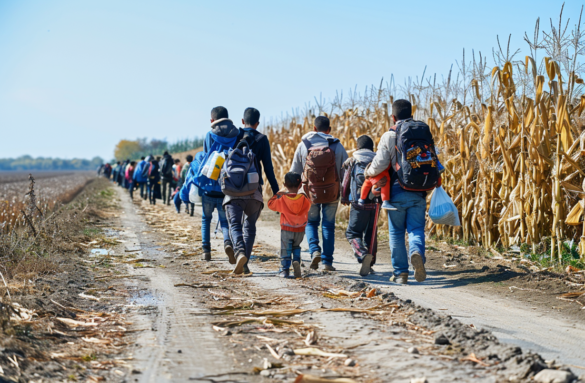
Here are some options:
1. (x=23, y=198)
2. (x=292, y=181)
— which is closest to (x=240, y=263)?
(x=292, y=181)

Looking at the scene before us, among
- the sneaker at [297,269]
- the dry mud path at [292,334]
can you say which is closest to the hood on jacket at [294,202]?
the sneaker at [297,269]

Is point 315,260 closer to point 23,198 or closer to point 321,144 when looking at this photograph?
point 321,144

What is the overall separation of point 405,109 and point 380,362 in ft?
12.2

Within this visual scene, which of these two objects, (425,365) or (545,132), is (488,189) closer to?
(545,132)

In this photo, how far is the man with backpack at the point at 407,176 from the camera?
648 centimetres

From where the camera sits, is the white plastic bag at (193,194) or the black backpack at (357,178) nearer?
the black backpack at (357,178)

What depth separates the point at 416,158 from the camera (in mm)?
6473

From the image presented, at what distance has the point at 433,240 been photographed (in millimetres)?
10328

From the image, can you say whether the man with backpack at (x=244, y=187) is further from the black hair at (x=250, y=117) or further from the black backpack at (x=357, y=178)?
the black backpack at (x=357, y=178)

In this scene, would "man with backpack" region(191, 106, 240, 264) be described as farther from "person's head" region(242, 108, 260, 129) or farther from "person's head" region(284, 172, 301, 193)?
"person's head" region(284, 172, 301, 193)

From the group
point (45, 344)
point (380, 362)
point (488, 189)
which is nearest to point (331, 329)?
point (380, 362)

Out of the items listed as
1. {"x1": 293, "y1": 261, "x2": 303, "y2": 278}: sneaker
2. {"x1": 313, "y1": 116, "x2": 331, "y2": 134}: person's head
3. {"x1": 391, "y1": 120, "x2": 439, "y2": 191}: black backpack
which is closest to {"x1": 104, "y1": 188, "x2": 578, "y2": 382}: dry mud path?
{"x1": 293, "y1": 261, "x2": 303, "y2": 278}: sneaker

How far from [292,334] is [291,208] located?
2599 mm

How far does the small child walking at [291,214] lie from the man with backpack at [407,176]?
0.89m
